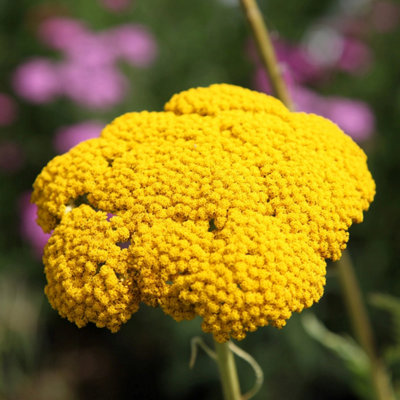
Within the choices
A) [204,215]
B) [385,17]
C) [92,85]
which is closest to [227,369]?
[204,215]

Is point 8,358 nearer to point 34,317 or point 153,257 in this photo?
point 34,317

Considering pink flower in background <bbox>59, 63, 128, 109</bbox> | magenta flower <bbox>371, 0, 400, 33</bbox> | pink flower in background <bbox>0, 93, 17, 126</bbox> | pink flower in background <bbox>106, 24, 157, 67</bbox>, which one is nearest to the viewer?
pink flower in background <bbox>59, 63, 128, 109</bbox>

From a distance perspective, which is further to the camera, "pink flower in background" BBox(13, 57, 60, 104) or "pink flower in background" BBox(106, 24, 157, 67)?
"pink flower in background" BBox(106, 24, 157, 67)

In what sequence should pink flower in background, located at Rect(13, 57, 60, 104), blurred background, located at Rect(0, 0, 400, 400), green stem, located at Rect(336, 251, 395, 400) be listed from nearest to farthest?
green stem, located at Rect(336, 251, 395, 400) → blurred background, located at Rect(0, 0, 400, 400) → pink flower in background, located at Rect(13, 57, 60, 104)

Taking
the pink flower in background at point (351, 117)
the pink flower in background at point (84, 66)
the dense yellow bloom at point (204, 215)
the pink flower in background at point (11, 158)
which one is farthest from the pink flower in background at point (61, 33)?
the dense yellow bloom at point (204, 215)

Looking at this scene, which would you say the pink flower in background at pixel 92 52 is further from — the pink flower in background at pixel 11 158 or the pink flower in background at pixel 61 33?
the pink flower in background at pixel 11 158

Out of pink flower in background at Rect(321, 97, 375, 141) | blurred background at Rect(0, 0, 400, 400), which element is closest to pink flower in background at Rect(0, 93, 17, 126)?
blurred background at Rect(0, 0, 400, 400)

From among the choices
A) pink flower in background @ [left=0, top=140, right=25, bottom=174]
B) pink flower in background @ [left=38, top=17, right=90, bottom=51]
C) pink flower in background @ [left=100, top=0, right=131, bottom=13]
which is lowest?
pink flower in background @ [left=0, top=140, right=25, bottom=174]

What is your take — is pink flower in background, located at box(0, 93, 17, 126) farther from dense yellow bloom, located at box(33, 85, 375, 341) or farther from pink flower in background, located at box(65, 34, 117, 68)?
dense yellow bloom, located at box(33, 85, 375, 341)
